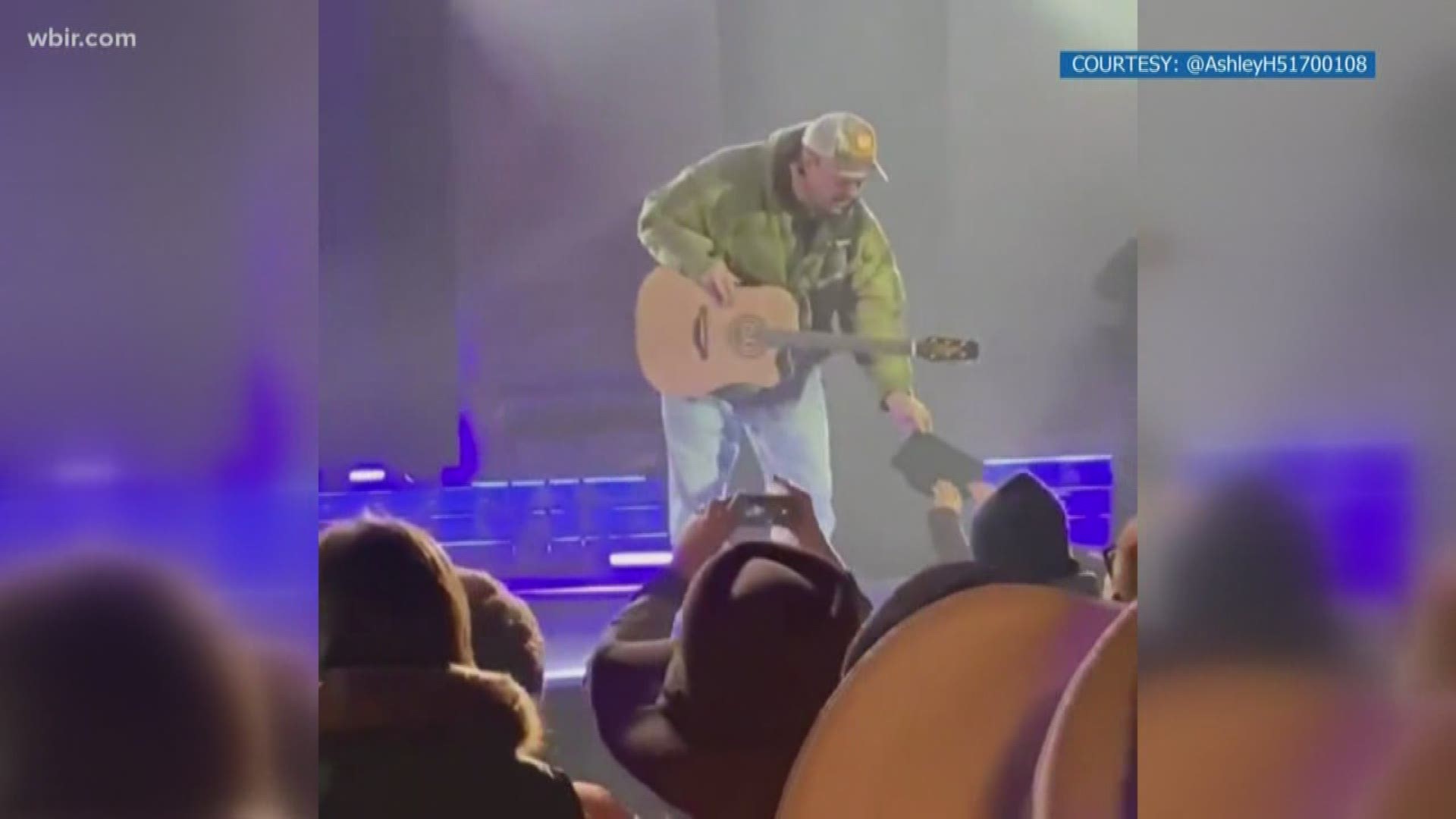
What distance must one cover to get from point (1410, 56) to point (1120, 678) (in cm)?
68

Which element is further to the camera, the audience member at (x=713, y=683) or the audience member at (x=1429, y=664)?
the audience member at (x=1429, y=664)

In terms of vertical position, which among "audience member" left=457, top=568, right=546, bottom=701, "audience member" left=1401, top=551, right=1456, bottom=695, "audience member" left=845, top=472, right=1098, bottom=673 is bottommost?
"audience member" left=1401, top=551, right=1456, bottom=695

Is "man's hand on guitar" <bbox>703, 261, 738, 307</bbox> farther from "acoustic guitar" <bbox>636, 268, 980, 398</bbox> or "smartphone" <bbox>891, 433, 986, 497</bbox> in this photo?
"smartphone" <bbox>891, 433, 986, 497</bbox>

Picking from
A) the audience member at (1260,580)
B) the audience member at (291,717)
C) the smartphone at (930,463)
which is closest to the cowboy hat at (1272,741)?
the audience member at (1260,580)

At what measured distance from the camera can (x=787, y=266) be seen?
138 centimetres

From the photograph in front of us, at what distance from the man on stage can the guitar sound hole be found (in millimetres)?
25

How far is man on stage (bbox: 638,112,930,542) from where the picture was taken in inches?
53.8

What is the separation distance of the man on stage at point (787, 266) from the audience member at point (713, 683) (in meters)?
0.07

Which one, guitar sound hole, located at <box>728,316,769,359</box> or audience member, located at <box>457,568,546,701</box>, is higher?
guitar sound hole, located at <box>728,316,769,359</box>

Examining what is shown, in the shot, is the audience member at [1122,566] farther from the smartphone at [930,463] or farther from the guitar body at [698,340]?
the guitar body at [698,340]

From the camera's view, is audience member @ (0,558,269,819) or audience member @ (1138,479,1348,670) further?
audience member @ (1138,479,1348,670)

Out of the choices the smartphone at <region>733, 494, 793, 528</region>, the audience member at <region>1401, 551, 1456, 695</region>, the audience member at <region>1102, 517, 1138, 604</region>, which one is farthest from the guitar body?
the audience member at <region>1401, 551, 1456, 695</region>

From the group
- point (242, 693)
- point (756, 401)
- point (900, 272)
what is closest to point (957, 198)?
point (900, 272)

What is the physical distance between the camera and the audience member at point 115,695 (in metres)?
1.34
